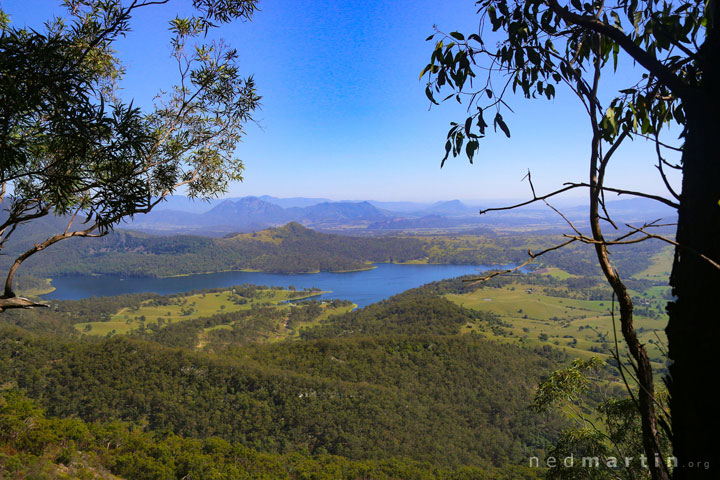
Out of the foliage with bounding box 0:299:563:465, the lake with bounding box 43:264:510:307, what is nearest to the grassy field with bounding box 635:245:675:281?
the lake with bounding box 43:264:510:307

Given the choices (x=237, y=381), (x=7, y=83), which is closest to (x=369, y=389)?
(x=237, y=381)

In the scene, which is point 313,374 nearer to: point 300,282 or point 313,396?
point 313,396

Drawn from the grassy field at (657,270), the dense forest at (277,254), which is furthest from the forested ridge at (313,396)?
the dense forest at (277,254)

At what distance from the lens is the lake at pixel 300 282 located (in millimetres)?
62375

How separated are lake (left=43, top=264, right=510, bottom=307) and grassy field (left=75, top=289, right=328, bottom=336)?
8.11 meters

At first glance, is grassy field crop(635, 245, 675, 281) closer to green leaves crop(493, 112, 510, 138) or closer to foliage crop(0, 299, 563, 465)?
foliage crop(0, 299, 563, 465)

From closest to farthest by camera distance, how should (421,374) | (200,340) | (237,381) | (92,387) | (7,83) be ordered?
(7,83) → (92,387) → (237,381) → (421,374) → (200,340)

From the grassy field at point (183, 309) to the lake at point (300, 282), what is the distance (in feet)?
26.6

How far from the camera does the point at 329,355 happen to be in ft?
86.3

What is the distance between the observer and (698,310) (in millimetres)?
858

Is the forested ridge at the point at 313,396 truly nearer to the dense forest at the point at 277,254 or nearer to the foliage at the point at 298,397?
the foliage at the point at 298,397

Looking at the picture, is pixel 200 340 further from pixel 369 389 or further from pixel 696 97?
pixel 696 97

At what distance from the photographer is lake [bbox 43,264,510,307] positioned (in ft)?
205

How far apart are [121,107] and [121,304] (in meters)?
60.3
